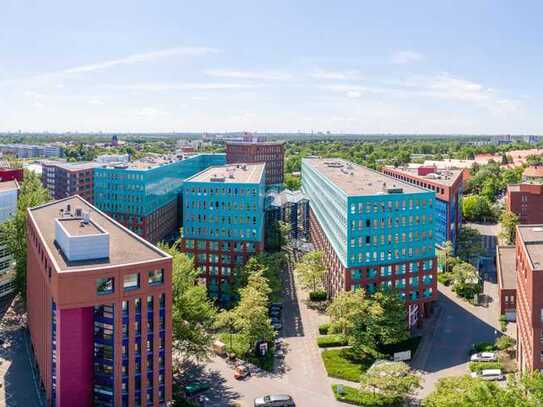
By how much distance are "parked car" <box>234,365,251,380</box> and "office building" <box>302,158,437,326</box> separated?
67.5 ft

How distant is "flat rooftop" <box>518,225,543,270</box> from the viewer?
58312 mm

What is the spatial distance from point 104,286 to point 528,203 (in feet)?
371

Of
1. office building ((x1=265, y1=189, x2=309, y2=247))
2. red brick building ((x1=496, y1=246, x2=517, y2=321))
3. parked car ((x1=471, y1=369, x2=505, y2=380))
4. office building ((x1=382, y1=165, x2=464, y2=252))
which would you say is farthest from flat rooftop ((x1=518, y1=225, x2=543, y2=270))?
office building ((x1=265, y1=189, x2=309, y2=247))

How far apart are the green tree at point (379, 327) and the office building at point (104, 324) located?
27.9m

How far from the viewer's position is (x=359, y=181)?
9769 centimetres

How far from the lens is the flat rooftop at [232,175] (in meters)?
98.6

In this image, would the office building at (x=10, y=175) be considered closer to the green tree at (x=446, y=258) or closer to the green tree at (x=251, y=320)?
the green tree at (x=251, y=320)

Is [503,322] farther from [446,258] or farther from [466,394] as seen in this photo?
[466,394]

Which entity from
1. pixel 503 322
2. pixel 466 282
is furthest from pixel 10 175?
pixel 503 322

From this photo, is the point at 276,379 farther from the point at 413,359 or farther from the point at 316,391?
the point at 413,359

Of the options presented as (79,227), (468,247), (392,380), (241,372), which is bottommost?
(241,372)

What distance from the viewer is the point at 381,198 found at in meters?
77.9

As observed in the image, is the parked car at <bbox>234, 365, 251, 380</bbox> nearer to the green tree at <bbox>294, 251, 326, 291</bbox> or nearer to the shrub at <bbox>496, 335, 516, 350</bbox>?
the green tree at <bbox>294, 251, 326, 291</bbox>

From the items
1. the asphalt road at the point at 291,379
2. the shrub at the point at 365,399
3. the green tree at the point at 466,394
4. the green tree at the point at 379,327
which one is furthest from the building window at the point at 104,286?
the green tree at the point at 379,327
